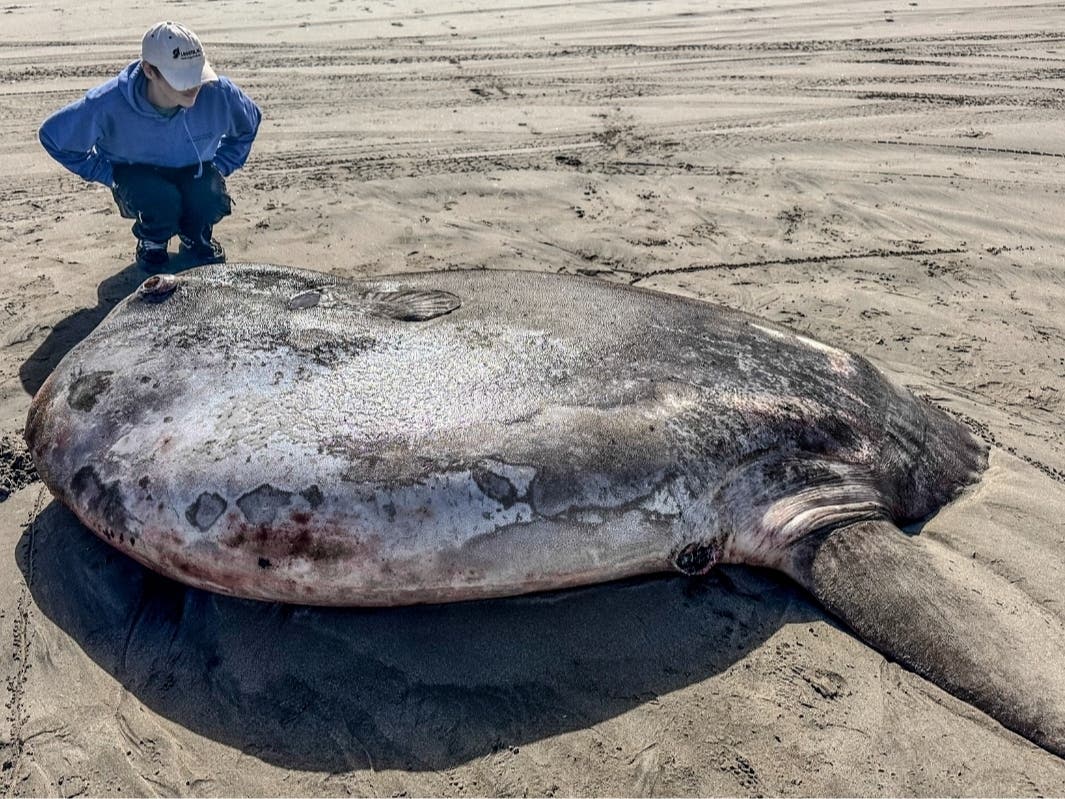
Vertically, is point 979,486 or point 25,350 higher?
point 25,350

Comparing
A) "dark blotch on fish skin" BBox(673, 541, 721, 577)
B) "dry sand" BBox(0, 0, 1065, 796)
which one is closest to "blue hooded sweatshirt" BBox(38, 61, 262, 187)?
"dry sand" BBox(0, 0, 1065, 796)

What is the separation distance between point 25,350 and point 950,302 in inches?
198

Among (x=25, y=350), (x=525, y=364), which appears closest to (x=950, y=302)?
(x=525, y=364)

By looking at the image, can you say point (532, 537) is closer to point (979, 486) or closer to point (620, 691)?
point (620, 691)

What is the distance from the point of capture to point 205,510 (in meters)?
2.72

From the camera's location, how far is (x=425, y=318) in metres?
3.43

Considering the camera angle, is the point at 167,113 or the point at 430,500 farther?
the point at 167,113

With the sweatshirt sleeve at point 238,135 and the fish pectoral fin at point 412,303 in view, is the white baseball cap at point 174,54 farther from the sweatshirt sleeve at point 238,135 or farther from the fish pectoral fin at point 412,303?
the fish pectoral fin at point 412,303

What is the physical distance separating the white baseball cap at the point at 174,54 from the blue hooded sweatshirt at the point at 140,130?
283 millimetres

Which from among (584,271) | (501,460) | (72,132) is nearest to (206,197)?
(72,132)

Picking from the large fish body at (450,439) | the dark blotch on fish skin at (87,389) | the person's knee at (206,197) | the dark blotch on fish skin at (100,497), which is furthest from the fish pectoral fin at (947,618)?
the person's knee at (206,197)

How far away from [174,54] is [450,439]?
9.01ft

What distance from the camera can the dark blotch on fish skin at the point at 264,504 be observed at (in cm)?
269

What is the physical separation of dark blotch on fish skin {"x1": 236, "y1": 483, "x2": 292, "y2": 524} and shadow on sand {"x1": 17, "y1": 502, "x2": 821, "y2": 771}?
393 mm
